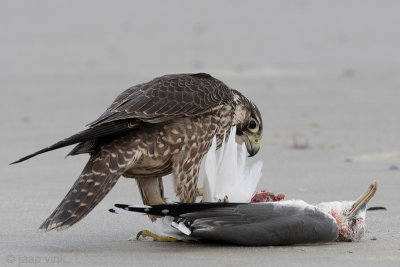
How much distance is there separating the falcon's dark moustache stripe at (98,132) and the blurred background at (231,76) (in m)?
0.92

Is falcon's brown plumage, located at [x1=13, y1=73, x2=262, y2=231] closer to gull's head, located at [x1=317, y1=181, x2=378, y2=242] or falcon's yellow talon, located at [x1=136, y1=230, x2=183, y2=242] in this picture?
falcon's yellow talon, located at [x1=136, y1=230, x2=183, y2=242]

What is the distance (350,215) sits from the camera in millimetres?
6914

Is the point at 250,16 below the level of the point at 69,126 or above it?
above

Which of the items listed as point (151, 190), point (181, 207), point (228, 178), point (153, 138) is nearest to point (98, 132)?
point (153, 138)

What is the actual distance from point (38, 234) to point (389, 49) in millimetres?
11737

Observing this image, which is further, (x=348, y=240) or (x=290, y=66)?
(x=290, y=66)

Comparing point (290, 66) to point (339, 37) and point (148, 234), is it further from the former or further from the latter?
point (148, 234)

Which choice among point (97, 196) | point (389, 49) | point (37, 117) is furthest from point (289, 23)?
point (97, 196)

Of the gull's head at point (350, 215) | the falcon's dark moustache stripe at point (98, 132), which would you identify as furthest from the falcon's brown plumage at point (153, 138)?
the gull's head at point (350, 215)

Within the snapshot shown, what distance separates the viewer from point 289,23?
1958cm

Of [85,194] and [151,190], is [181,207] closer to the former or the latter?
[85,194]

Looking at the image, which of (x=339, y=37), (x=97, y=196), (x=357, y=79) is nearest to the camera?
(x=97, y=196)

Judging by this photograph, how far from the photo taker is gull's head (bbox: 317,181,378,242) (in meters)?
6.84

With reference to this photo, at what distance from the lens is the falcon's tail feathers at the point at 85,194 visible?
6.43m
